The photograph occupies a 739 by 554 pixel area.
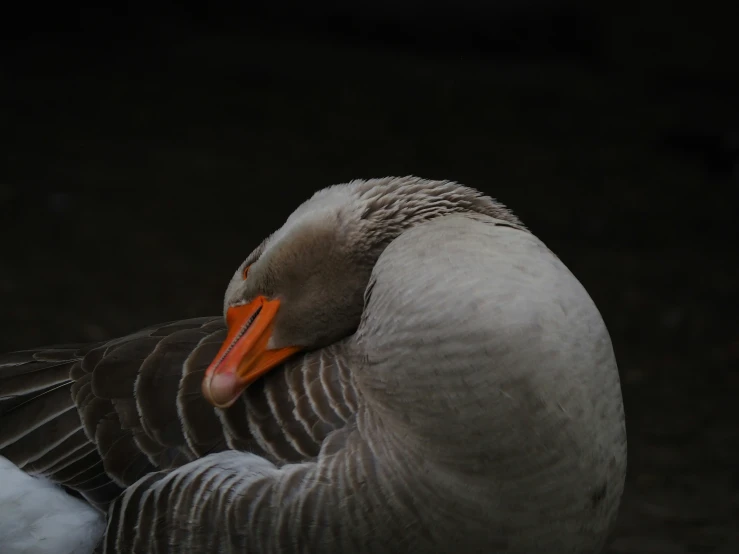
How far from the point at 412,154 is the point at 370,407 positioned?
5814 millimetres

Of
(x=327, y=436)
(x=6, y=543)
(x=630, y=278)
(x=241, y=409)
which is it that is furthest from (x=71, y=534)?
(x=630, y=278)

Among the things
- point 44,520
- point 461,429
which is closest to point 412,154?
point 44,520

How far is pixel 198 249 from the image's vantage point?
275 inches

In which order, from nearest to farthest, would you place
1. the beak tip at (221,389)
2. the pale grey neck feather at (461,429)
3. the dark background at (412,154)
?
the pale grey neck feather at (461,429) → the beak tip at (221,389) → the dark background at (412,154)

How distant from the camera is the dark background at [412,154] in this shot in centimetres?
590

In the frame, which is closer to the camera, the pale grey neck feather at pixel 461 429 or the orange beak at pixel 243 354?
the pale grey neck feather at pixel 461 429

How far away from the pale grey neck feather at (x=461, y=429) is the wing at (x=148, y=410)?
90mm

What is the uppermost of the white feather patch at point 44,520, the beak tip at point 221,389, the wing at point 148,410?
the beak tip at point 221,389

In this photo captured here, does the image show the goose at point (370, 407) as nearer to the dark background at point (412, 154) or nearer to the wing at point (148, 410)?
the wing at point (148, 410)

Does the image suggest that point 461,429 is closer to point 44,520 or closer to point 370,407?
point 370,407

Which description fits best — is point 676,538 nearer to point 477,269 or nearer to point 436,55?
point 477,269

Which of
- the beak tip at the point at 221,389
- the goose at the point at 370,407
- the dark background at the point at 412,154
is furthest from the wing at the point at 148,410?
the dark background at the point at 412,154

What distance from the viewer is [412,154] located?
8.27 meters

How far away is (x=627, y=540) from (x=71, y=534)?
2670 mm
